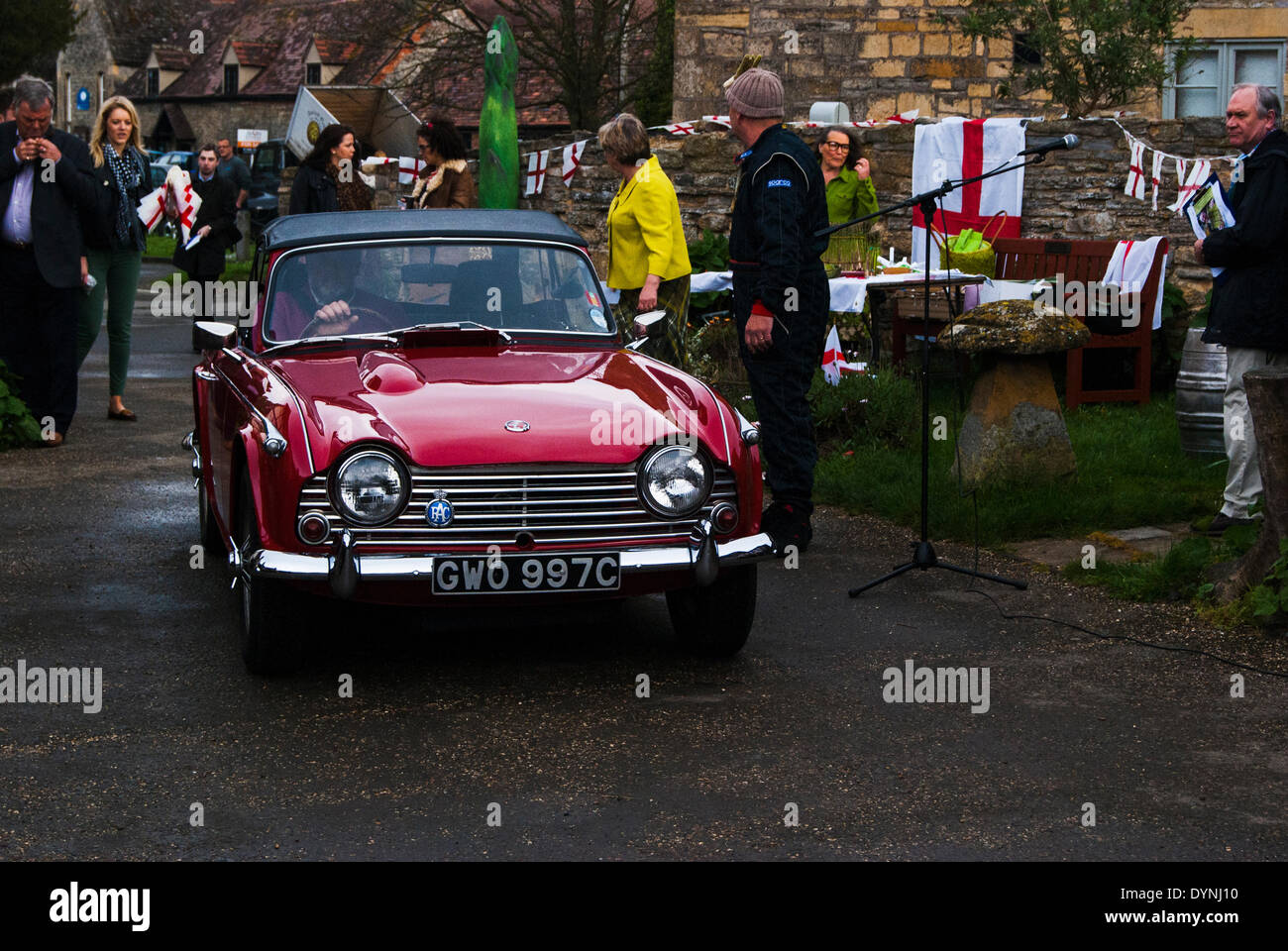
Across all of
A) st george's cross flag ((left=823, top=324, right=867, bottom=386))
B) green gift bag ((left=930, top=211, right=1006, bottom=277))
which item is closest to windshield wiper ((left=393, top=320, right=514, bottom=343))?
st george's cross flag ((left=823, top=324, right=867, bottom=386))

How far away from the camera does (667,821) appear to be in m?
4.30

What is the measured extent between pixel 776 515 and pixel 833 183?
4.95 metres

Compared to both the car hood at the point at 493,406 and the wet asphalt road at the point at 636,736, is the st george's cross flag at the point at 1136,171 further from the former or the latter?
the car hood at the point at 493,406

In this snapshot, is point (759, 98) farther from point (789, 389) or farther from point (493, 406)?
point (493, 406)

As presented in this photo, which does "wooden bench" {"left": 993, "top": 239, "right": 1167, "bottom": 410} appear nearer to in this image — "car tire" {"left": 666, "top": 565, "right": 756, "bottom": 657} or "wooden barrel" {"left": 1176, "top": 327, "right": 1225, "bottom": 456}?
"wooden barrel" {"left": 1176, "top": 327, "right": 1225, "bottom": 456}

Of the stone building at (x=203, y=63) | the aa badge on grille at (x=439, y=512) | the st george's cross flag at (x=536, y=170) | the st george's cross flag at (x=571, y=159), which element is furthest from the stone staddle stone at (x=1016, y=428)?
the stone building at (x=203, y=63)

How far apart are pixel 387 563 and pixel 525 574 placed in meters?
0.44

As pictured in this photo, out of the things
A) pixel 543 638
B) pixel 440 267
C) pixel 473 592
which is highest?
pixel 440 267

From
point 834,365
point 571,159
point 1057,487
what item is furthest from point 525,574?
point 571,159

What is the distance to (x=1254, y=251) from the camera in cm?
721

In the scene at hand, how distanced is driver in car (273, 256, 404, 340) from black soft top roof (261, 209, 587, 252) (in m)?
Answer: 0.16

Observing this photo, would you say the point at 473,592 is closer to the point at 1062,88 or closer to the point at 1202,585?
→ the point at 1202,585

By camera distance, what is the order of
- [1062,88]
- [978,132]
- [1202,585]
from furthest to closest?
[1062,88], [978,132], [1202,585]
